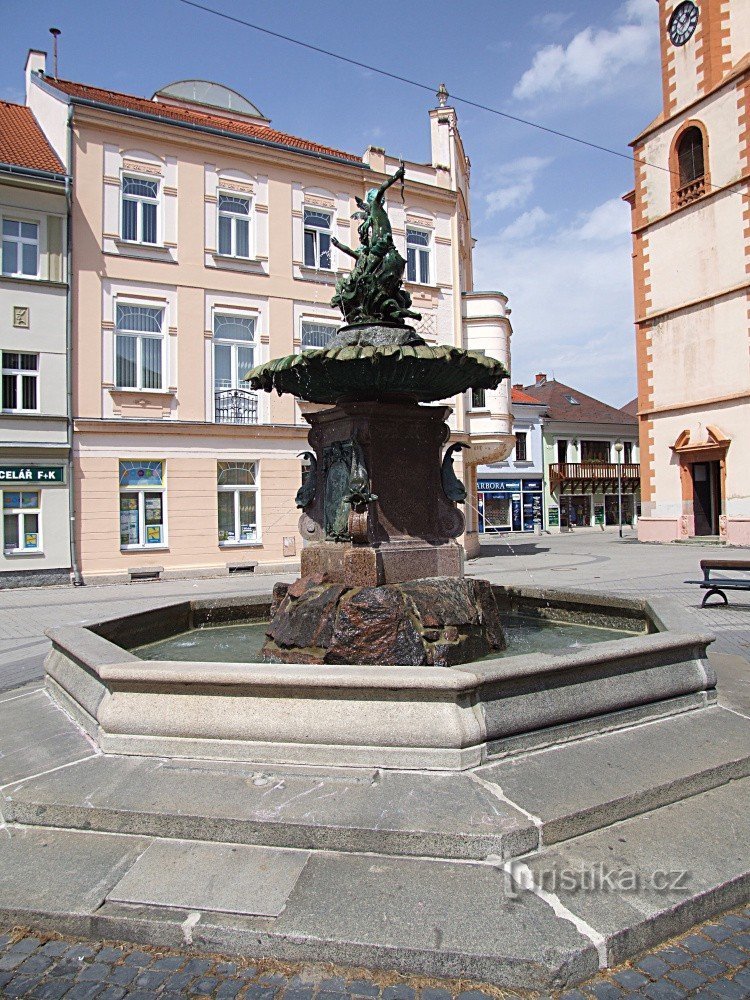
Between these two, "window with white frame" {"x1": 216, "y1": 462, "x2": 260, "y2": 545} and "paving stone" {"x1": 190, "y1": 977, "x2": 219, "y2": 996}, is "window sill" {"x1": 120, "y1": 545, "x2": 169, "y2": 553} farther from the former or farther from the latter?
"paving stone" {"x1": 190, "y1": 977, "x2": 219, "y2": 996}

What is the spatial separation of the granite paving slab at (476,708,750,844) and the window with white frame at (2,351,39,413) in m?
18.0

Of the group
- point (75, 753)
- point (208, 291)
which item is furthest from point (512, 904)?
point (208, 291)

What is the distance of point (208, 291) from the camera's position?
69.1ft

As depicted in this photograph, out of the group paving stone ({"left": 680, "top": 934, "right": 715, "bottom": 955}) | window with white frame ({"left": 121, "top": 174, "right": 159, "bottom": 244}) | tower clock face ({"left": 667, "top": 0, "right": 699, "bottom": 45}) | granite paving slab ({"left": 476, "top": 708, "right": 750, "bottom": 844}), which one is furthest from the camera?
tower clock face ({"left": 667, "top": 0, "right": 699, "bottom": 45})

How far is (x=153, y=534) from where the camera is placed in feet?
66.1

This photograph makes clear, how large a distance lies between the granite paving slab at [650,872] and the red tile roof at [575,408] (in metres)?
46.3

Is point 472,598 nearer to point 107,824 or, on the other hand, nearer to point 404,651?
point 404,651

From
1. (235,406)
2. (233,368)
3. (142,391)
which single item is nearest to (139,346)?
(142,391)

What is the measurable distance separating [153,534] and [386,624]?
1584 centimetres

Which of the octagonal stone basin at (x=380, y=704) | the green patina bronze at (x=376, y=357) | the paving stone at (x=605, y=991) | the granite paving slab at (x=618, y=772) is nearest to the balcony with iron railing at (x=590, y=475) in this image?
the green patina bronze at (x=376, y=357)

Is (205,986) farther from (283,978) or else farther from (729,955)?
(729,955)

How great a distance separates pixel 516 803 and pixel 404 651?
2374 mm

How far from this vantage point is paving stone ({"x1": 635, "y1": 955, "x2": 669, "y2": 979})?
8.39 feet

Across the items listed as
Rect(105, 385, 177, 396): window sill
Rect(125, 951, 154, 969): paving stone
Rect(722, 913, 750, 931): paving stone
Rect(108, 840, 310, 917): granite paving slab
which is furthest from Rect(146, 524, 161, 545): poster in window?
Rect(722, 913, 750, 931): paving stone
